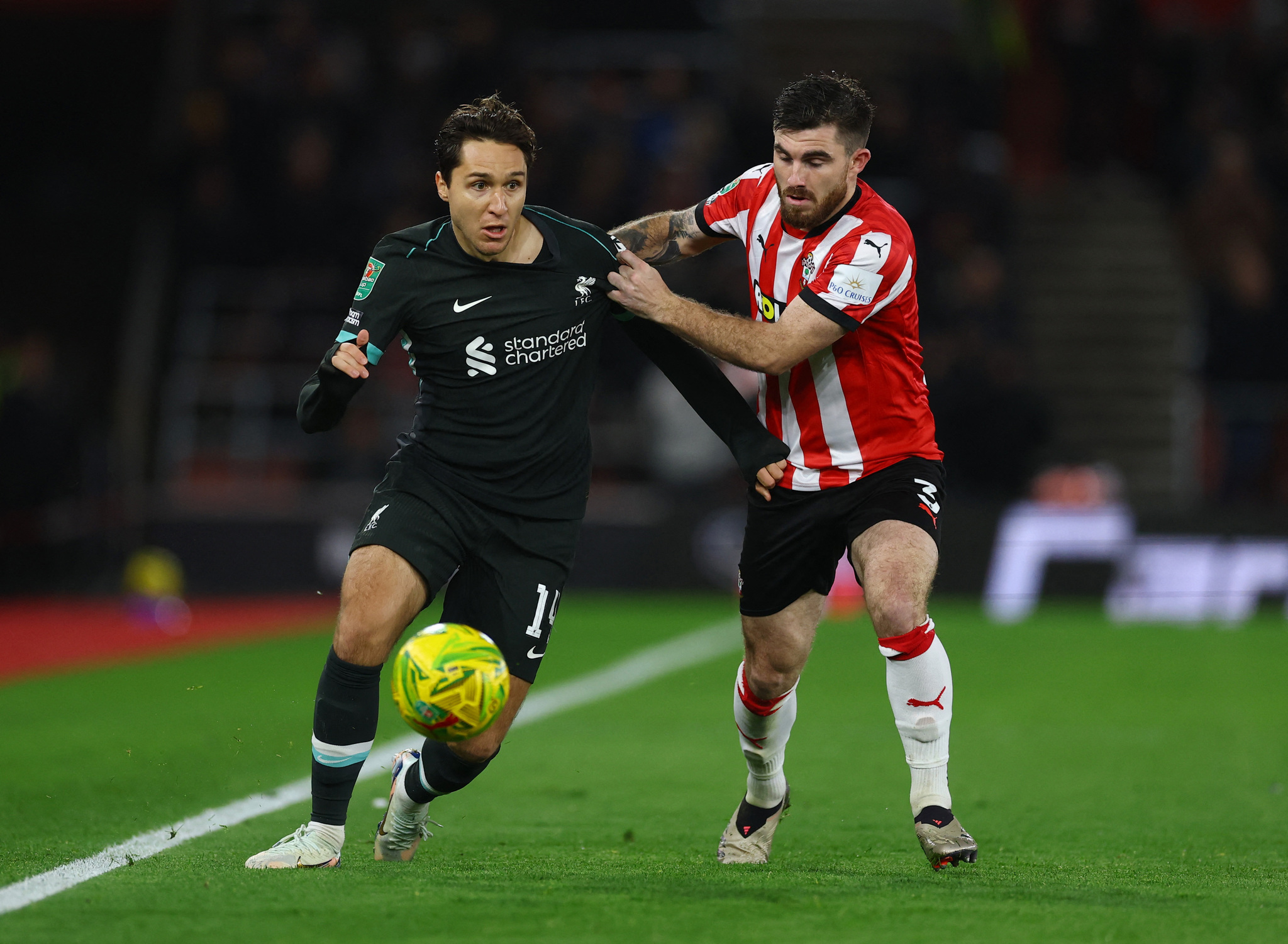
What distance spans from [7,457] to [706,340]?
1228 cm

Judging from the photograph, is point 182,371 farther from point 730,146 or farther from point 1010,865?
point 1010,865

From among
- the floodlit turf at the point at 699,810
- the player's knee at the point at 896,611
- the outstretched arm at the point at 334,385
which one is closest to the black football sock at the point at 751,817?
the floodlit turf at the point at 699,810

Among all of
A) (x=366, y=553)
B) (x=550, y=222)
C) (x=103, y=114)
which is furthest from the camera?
(x=103, y=114)

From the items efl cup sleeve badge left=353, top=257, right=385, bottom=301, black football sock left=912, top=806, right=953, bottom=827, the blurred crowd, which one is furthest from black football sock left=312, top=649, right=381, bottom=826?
the blurred crowd

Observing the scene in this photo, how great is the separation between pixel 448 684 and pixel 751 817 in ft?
4.44

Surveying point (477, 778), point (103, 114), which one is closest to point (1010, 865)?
point (477, 778)

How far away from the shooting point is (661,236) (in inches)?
243

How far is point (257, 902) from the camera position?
174 inches

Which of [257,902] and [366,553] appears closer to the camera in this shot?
[257,902]

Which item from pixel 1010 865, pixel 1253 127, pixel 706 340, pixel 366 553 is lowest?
pixel 1010 865

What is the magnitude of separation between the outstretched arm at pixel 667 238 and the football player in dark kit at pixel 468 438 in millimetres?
435

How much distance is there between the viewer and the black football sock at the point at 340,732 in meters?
5.16

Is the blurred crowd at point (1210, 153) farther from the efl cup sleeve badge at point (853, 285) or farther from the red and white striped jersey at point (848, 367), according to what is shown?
the efl cup sleeve badge at point (853, 285)

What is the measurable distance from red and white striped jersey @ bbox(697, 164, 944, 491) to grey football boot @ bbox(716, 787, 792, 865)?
3.55ft
